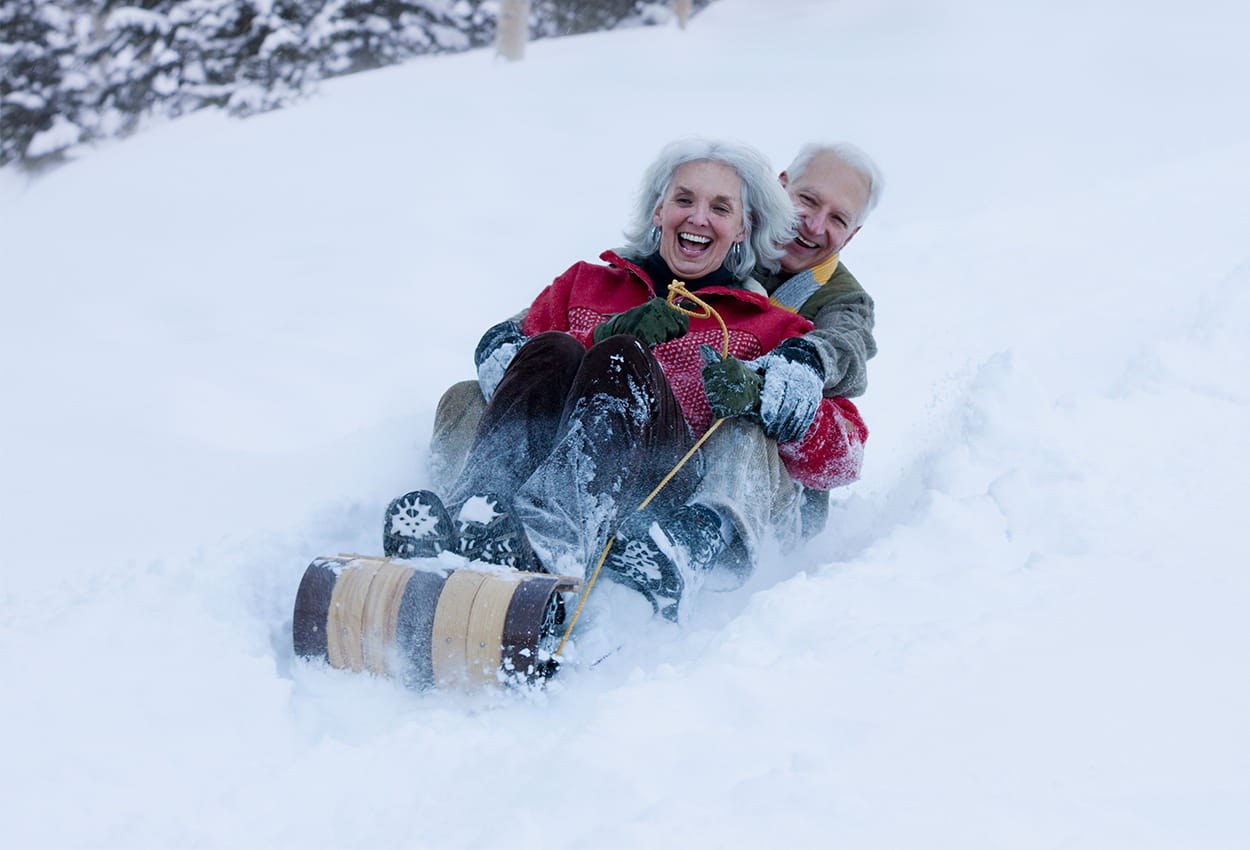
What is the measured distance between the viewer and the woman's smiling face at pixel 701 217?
8.73 feet

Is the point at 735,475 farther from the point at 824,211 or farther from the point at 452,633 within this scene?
the point at 824,211

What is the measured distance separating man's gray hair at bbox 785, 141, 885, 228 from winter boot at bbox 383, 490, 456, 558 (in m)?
1.53

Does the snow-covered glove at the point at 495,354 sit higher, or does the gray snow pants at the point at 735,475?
the snow-covered glove at the point at 495,354

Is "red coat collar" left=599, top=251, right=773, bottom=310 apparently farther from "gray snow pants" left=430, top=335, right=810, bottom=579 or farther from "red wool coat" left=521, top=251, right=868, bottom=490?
"gray snow pants" left=430, top=335, right=810, bottom=579

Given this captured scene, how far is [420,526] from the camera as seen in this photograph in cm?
212

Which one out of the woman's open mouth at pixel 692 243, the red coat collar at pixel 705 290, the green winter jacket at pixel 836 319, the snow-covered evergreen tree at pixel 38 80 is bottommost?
the snow-covered evergreen tree at pixel 38 80

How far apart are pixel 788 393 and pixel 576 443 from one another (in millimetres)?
502

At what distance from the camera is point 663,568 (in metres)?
2.10

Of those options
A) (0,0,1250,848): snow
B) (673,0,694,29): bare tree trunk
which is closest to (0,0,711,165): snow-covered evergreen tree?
(0,0,1250,848): snow

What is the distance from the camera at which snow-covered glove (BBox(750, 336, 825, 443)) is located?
7.69 feet

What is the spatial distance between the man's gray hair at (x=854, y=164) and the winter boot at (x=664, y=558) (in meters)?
1.23

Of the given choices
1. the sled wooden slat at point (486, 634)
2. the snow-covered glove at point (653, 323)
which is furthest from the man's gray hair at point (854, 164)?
the sled wooden slat at point (486, 634)

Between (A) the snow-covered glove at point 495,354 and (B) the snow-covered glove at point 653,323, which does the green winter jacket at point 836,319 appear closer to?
(B) the snow-covered glove at point 653,323

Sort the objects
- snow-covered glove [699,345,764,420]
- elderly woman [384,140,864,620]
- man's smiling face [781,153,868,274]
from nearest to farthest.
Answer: elderly woman [384,140,864,620] → snow-covered glove [699,345,764,420] → man's smiling face [781,153,868,274]
